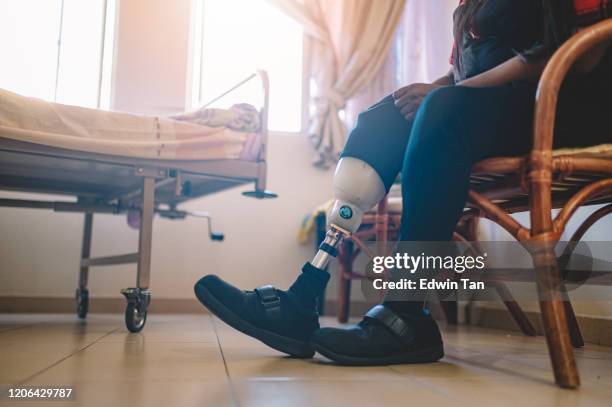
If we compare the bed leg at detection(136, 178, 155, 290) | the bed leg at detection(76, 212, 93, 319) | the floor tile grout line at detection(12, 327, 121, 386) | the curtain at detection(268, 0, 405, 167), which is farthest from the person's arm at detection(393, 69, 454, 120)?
the curtain at detection(268, 0, 405, 167)

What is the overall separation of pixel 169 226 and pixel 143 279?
43.5 inches

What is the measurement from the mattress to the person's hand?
31.3 inches

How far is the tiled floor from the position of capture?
2.24ft

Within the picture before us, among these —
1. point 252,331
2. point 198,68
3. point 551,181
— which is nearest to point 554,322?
point 551,181

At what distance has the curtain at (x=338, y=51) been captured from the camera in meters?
2.79

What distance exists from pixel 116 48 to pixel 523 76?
2.25 m

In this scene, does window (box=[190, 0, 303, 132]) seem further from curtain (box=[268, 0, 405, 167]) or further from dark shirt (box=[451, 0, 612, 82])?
dark shirt (box=[451, 0, 612, 82])

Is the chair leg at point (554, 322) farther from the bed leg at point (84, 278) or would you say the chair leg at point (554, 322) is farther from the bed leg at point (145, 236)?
the bed leg at point (84, 278)

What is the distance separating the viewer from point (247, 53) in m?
2.97

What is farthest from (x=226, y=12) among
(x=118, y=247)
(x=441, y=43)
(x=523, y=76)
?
(x=523, y=76)

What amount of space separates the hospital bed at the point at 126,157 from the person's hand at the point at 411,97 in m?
0.80

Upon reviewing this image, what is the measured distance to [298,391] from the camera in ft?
2.36

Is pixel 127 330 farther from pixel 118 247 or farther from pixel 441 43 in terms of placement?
pixel 441 43

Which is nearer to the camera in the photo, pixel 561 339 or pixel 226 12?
pixel 561 339
